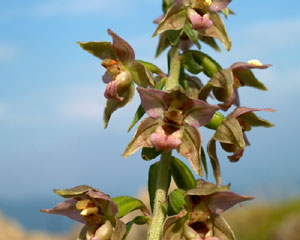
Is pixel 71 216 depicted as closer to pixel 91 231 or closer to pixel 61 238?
pixel 91 231

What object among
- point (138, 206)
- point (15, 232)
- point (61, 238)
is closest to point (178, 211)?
point (138, 206)

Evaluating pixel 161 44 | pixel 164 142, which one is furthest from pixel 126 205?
pixel 161 44

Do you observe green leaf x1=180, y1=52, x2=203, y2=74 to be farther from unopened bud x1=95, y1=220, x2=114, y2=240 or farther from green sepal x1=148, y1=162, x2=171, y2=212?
unopened bud x1=95, y1=220, x2=114, y2=240

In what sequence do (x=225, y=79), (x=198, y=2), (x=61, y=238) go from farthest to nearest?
(x=61, y=238) → (x=198, y=2) → (x=225, y=79)

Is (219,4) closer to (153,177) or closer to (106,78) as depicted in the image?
(106,78)

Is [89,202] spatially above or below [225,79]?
below

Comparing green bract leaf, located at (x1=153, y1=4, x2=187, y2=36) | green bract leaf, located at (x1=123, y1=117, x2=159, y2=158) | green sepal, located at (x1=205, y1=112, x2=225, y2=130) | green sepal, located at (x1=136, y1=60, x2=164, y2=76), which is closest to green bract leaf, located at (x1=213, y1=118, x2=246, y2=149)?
green sepal, located at (x1=205, y1=112, x2=225, y2=130)
